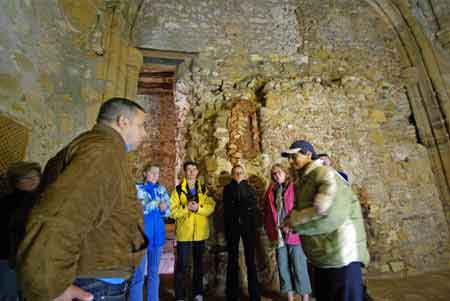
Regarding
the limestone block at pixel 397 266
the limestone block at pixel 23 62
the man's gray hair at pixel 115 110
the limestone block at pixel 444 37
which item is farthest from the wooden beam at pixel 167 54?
the limestone block at pixel 444 37

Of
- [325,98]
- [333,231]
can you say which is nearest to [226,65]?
[325,98]

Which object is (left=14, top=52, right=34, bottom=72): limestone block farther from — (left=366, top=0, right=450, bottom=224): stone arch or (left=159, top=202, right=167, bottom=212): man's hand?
(left=366, top=0, right=450, bottom=224): stone arch

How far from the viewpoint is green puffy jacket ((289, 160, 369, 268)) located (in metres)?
1.62

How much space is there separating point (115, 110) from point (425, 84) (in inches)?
224

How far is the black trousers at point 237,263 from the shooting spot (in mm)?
2709

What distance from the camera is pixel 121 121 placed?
127cm

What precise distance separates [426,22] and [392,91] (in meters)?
1.87

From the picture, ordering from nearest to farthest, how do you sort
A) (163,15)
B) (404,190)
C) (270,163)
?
(270,163) → (404,190) → (163,15)

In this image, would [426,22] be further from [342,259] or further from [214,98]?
[342,259]

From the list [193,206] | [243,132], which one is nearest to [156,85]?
[243,132]

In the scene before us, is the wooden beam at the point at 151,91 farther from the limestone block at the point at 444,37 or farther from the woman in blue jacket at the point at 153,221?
the limestone block at the point at 444,37

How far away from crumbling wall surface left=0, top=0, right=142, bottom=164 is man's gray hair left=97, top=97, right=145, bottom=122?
135 cm

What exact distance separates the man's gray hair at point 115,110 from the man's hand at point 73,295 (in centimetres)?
73

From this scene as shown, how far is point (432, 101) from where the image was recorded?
4.70 meters
